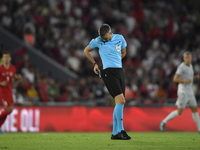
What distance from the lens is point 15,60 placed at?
15367 mm

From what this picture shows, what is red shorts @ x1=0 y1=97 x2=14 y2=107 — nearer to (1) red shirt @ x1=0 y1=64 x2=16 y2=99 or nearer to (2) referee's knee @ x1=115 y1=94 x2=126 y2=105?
(1) red shirt @ x1=0 y1=64 x2=16 y2=99

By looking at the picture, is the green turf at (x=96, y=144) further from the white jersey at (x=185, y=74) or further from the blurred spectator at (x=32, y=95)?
the blurred spectator at (x=32, y=95)

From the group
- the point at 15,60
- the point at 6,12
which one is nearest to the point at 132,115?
the point at 15,60

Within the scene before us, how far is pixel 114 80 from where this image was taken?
23.8 ft

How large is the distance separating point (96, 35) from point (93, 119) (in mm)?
6606

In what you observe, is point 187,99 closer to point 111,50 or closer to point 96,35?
point 111,50

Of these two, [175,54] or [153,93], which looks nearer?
[153,93]

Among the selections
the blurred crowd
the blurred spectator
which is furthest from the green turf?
the blurred crowd

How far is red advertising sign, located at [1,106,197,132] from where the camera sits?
12.4 metres

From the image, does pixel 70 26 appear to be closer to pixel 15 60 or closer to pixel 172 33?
pixel 15 60

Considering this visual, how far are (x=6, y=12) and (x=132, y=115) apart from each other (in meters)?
8.18

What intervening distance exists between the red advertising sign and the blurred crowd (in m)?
0.67

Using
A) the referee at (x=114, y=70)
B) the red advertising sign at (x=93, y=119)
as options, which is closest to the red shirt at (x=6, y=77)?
the red advertising sign at (x=93, y=119)

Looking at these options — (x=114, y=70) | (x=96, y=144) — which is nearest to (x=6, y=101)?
(x=114, y=70)
